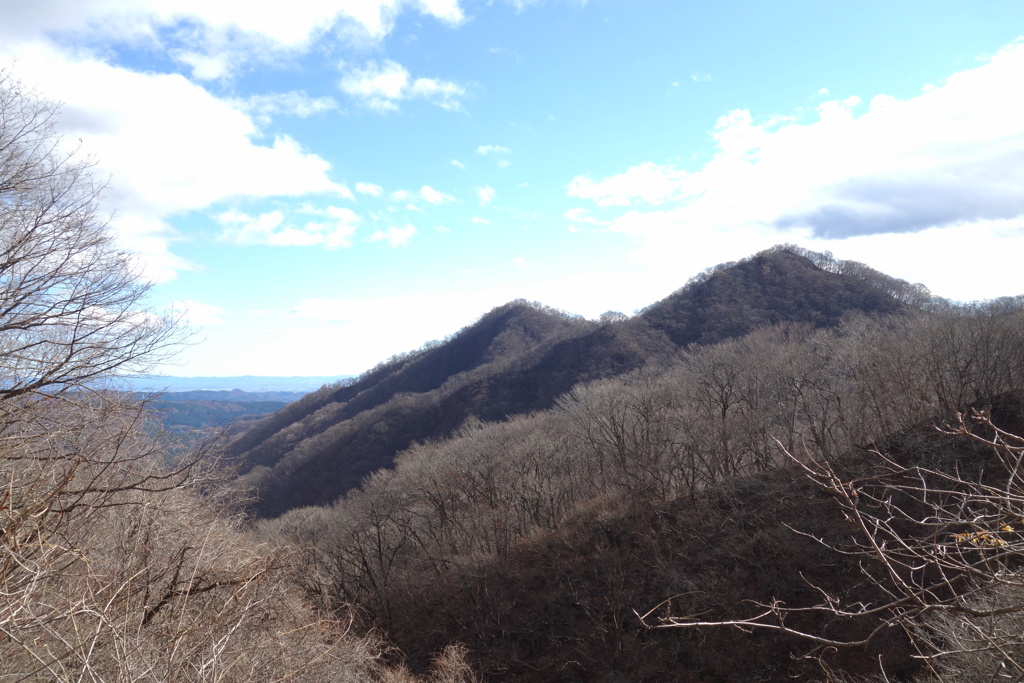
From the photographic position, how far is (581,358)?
80.8 meters

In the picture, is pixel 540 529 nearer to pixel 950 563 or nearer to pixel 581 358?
pixel 950 563

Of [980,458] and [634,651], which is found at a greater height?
[980,458]

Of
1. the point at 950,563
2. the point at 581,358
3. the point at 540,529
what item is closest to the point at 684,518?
the point at 540,529

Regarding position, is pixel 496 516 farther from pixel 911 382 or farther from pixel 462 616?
pixel 911 382

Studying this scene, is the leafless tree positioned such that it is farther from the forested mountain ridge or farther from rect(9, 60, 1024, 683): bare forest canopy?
the forested mountain ridge

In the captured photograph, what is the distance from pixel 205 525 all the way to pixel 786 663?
20.4 meters

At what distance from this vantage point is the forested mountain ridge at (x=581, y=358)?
7394 centimetres

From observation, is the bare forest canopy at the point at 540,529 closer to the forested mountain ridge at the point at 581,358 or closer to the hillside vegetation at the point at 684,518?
the hillside vegetation at the point at 684,518

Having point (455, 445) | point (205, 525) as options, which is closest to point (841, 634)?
point (205, 525)

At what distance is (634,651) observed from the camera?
79.2ft

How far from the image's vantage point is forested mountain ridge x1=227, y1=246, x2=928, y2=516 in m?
73.9

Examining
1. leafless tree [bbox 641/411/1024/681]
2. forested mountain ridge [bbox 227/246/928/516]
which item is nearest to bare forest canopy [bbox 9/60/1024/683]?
leafless tree [bbox 641/411/1024/681]

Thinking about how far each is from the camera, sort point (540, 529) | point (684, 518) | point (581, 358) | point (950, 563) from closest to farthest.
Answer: point (950, 563) → point (684, 518) → point (540, 529) → point (581, 358)

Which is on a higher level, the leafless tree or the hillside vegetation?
the leafless tree
